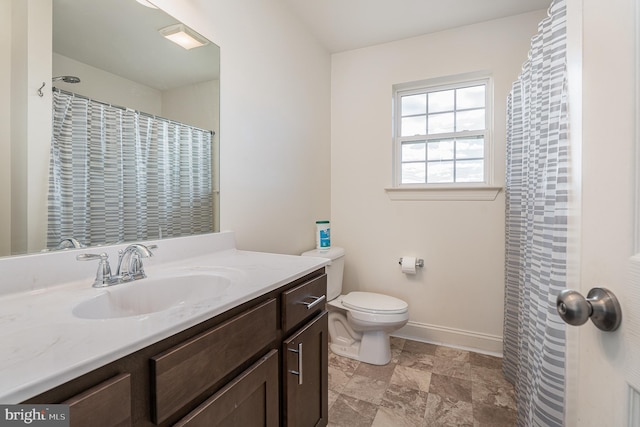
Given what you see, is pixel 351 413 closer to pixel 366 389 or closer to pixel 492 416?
pixel 366 389

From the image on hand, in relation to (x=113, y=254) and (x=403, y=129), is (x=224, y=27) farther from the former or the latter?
(x=403, y=129)

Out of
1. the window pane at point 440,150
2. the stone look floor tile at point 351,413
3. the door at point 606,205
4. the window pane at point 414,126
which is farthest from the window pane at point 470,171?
the door at point 606,205

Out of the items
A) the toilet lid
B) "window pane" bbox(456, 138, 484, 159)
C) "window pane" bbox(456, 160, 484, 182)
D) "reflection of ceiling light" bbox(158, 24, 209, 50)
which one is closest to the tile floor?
the toilet lid

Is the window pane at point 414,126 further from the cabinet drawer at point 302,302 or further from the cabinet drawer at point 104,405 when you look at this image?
the cabinet drawer at point 104,405

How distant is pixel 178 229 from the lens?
4.32 feet

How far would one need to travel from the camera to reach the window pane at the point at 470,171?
7.46ft

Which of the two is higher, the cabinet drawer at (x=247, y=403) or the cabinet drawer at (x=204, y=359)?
the cabinet drawer at (x=204, y=359)

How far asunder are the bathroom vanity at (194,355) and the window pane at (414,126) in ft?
5.59

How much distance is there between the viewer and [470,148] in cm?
231

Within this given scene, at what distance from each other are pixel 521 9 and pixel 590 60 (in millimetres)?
2104

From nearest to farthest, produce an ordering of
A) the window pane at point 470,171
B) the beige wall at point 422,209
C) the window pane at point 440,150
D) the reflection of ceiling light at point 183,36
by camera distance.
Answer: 1. the reflection of ceiling light at point 183,36
2. the beige wall at point 422,209
3. the window pane at point 470,171
4. the window pane at point 440,150

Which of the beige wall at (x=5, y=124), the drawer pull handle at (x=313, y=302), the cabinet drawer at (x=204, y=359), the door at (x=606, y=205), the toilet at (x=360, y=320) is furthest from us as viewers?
the toilet at (x=360, y=320)

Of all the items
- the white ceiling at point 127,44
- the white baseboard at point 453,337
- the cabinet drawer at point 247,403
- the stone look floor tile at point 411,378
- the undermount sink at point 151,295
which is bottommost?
the stone look floor tile at point 411,378

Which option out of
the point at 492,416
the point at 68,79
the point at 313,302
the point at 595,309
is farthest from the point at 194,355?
the point at 492,416
